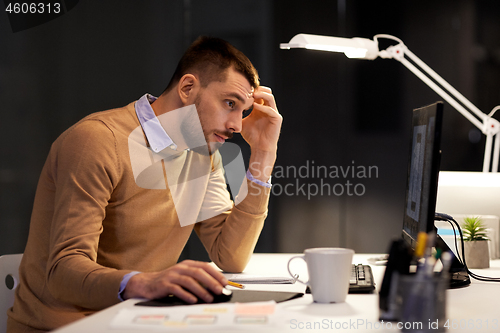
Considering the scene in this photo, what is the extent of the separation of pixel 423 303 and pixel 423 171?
1.49 ft

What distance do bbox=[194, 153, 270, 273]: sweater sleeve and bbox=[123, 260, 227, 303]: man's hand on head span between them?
18.4 inches

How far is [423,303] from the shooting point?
588mm

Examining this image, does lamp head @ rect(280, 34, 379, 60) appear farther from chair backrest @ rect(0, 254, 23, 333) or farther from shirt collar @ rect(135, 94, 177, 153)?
chair backrest @ rect(0, 254, 23, 333)

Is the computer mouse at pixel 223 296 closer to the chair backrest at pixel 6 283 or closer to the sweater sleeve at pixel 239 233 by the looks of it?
the sweater sleeve at pixel 239 233

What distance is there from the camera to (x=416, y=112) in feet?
3.88

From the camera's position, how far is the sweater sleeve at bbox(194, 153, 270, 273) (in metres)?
1.31

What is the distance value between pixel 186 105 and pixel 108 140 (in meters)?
0.30

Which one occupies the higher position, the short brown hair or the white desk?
the short brown hair

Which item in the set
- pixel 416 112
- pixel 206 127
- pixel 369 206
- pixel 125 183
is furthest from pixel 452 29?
pixel 125 183

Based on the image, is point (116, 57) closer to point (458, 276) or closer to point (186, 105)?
point (186, 105)

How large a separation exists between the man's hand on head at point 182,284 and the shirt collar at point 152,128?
0.49 meters

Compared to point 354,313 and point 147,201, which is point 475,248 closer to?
point 354,313

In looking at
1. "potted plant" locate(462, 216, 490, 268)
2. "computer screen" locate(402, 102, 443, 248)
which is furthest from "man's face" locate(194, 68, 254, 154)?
"potted plant" locate(462, 216, 490, 268)

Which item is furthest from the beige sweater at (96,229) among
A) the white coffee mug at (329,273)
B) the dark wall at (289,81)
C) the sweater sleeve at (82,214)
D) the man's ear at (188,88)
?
the dark wall at (289,81)
